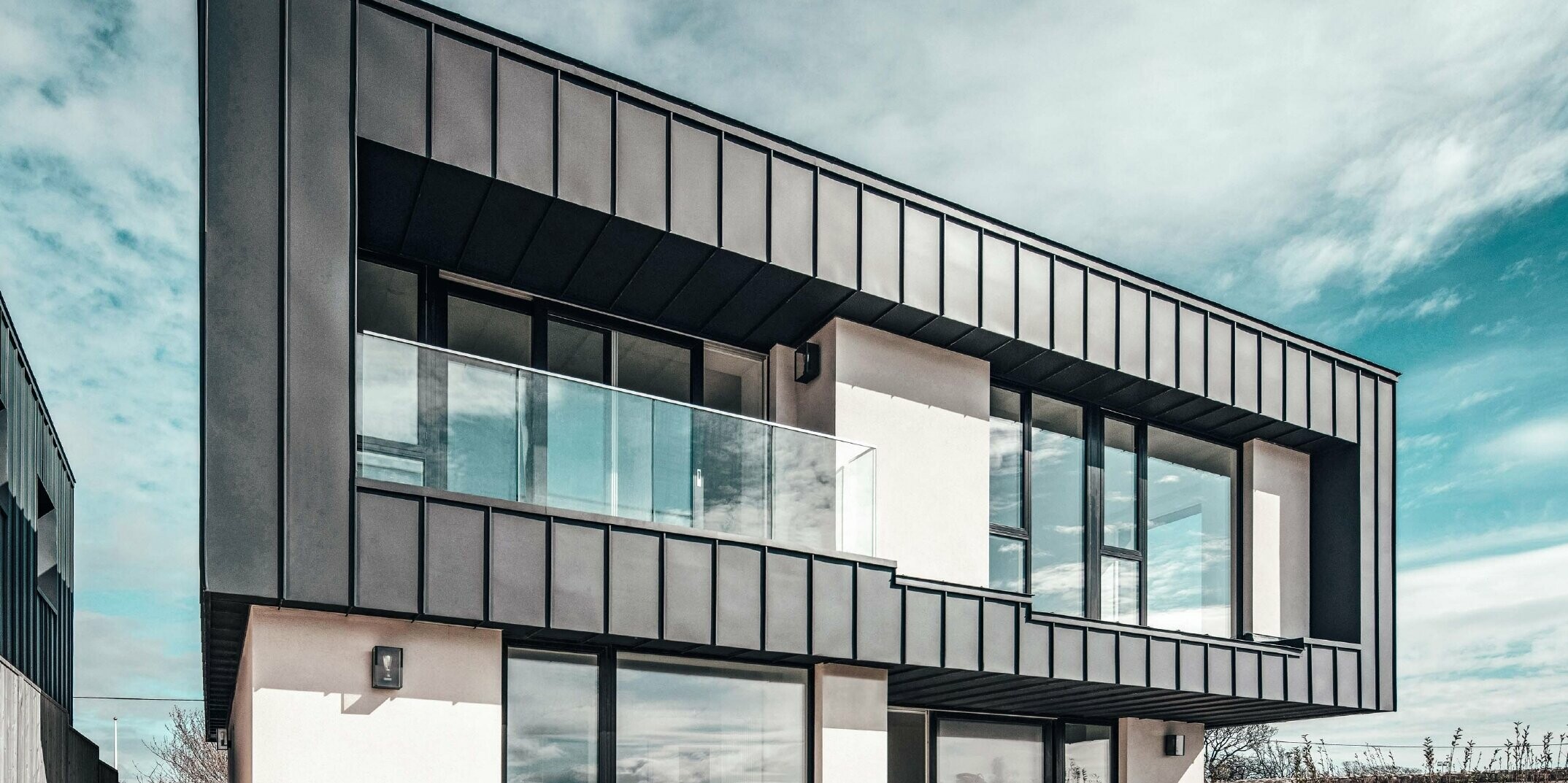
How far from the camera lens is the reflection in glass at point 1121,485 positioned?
11445 millimetres

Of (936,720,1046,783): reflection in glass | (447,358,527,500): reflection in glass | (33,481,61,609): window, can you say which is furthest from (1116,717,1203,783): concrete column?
(33,481,61,609): window

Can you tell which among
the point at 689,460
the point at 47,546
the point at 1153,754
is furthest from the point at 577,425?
the point at 47,546

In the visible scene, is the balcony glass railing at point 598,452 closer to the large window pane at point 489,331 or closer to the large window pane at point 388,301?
the large window pane at point 489,331

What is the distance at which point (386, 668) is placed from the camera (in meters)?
6.79

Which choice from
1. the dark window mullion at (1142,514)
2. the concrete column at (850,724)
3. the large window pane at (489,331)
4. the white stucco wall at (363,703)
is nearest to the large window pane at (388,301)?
the large window pane at (489,331)

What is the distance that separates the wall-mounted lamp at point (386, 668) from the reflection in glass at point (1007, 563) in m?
5.46

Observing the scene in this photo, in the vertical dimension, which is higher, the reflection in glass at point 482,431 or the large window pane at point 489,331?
the large window pane at point 489,331

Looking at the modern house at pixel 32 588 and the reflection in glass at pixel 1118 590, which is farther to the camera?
the reflection in glass at pixel 1118 590

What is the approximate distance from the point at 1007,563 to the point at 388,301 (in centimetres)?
584

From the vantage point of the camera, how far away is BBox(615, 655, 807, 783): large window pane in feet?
26.1

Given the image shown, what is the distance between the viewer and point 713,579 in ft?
25.8

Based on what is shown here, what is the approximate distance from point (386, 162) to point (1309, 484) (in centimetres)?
1039

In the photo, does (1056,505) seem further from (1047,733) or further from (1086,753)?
(1086,753)

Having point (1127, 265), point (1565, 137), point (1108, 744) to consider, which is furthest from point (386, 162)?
point (1565, 137)
